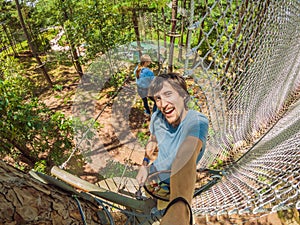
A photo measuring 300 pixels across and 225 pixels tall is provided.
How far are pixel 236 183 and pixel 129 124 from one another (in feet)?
7.70

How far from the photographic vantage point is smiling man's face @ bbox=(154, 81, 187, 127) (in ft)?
2.52

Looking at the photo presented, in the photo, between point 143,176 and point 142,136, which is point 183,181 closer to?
point 143,176

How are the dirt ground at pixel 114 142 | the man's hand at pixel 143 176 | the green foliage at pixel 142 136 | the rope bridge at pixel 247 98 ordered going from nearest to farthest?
the man's hand at pixel 143 176, the rope bridge at pixel 247 98, the dirt ground at pixel 114 142, the green foliage at pixel 142 136

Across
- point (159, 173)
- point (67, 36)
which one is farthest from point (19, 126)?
point (67, 36)

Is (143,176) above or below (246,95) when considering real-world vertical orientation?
above

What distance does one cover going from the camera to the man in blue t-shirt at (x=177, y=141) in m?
0.48

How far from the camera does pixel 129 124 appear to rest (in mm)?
3424

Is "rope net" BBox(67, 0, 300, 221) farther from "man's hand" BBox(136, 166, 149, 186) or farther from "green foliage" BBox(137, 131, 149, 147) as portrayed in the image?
"green foliage" BBox(137, 131, 149, 147)

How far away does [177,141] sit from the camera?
75cm

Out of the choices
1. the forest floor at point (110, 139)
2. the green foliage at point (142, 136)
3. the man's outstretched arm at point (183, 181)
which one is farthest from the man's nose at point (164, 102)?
the green foliage at point (142, 136)

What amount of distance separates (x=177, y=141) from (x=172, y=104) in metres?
0.12

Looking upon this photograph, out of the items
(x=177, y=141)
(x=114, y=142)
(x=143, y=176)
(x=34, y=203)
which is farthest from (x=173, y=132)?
(x=114, y=142)

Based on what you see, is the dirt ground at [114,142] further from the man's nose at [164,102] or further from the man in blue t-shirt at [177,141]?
the man's nose at [164,102]

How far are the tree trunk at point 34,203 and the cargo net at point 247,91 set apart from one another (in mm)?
719
